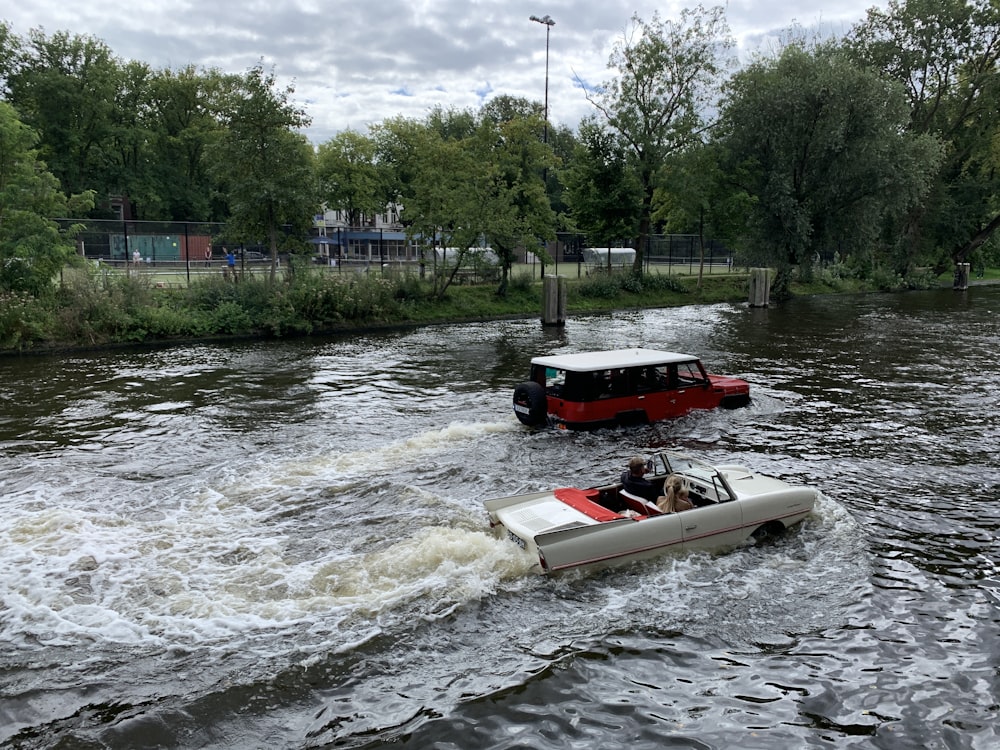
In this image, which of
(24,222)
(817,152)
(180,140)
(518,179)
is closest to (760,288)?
(817,152)

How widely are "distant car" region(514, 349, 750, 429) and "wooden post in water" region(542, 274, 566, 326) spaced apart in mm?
16911

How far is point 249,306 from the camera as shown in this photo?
98.7ft

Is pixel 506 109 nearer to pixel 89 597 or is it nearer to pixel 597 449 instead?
pixel 597 449

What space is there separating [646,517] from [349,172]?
55.0 meters

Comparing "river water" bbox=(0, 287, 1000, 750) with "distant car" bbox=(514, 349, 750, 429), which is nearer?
"river water" bbox=(0, 287, 1000, 750)

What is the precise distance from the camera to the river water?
6.65 m

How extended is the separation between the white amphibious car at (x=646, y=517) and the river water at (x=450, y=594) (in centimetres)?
26

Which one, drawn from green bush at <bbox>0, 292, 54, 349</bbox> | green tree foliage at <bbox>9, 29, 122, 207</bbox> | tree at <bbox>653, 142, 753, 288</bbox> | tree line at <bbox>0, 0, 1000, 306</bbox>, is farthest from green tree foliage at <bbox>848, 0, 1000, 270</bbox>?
green tree foliage at <bbox>9, 29, 122, 207</bbox>

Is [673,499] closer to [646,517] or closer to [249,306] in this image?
[646,517]

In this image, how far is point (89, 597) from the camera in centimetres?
847

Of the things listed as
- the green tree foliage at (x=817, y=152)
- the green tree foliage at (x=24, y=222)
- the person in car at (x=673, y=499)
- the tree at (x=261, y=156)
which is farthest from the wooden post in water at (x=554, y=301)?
the person in car at (x=673, y=499)

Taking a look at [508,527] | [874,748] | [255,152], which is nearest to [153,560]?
[508,527]

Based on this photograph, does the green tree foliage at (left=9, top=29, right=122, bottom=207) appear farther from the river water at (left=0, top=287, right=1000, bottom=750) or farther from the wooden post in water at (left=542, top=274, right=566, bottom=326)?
the river water at (left=0, top=287, right=1000, bottom=750)

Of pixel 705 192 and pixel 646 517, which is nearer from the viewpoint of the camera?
pixel 646 517
